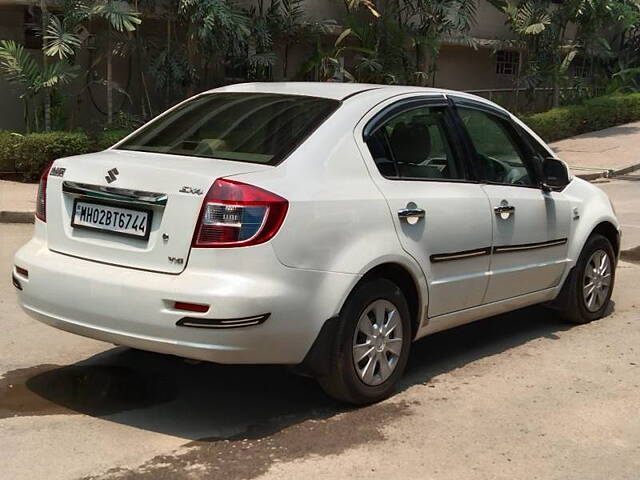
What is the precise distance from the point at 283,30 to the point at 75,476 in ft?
42.6

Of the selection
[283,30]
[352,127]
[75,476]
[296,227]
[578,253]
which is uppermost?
[283,30]

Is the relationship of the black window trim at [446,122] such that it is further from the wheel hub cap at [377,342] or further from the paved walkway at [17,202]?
the paved walkway at [17,202]

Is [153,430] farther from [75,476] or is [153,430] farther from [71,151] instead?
[71,151]

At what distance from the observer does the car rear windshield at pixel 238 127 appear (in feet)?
15.1

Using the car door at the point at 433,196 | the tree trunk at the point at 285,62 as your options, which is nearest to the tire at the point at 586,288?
the car door at the point at 433,196

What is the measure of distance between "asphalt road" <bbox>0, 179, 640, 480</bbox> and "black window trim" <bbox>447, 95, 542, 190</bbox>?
1.14 metres

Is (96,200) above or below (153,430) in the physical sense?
above

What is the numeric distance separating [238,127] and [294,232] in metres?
0.96

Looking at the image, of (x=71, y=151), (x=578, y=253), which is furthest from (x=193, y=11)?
(x=578, y=253)

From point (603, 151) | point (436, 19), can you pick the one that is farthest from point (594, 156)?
point (436, 19)

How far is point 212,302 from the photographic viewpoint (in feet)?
13.1

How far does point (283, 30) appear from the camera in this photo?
1591 centimetres

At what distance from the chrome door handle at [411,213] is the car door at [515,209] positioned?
703mm

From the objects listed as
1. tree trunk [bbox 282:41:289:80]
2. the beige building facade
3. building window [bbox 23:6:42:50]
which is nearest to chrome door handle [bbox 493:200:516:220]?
the beige building facade
